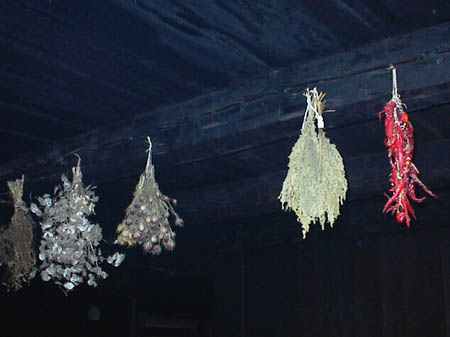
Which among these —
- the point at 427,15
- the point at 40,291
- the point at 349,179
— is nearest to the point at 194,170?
the point at 349,179

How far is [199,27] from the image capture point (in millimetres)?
2582

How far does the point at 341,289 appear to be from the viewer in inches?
234

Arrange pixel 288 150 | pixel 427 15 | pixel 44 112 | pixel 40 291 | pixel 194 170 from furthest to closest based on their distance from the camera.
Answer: pixel 40 291 < pixel 194 170 < pixel 288 150 < pixel 44 112 < pixel 427 15

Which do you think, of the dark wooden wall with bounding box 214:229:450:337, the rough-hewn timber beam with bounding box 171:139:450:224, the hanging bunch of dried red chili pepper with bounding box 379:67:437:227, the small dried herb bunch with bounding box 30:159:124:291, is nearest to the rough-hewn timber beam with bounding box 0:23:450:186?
the hanging bunch of dried red chili pepper with bounding box 379:67:437:227

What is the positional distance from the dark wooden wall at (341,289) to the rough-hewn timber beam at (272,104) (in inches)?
117

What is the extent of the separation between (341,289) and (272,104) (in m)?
3.51

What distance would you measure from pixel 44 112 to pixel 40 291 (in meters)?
2.41

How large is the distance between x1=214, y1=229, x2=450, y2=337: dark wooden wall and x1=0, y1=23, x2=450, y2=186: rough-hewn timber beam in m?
2.96

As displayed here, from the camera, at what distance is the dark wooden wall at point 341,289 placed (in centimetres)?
542

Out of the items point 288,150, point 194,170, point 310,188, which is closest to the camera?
point 310,188

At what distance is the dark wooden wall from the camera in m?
5.42

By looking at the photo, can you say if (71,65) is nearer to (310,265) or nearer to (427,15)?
(427,15)

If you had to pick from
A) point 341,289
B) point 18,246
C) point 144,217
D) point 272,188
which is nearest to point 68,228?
point 144,217

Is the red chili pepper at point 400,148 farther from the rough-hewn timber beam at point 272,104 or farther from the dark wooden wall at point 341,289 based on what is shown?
the dark wooden wall at point 341,289
